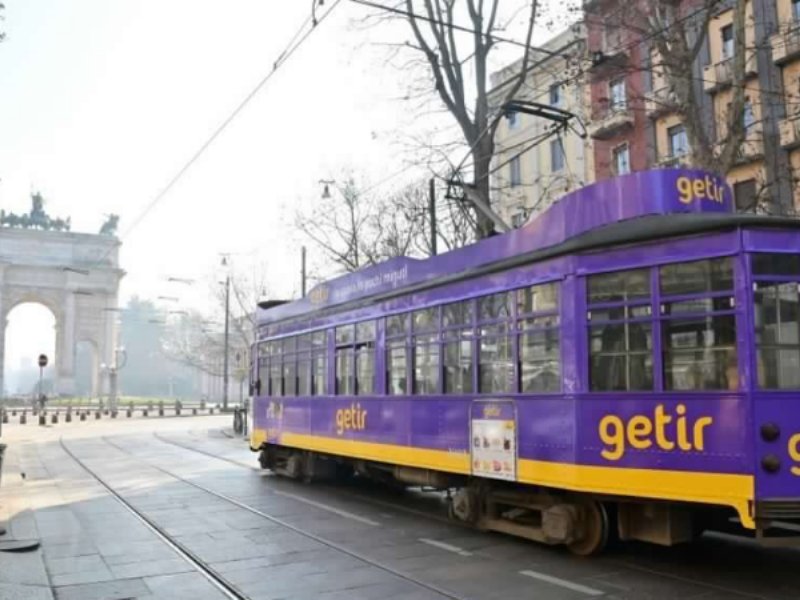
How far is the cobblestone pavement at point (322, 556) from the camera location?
21.1ft

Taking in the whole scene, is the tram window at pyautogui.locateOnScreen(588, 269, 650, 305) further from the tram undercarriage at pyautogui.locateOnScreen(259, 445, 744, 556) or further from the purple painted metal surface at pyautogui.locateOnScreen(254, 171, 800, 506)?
the tram undercarriage at pyautogui.locateOnScreen(259, 445, 744, 556)

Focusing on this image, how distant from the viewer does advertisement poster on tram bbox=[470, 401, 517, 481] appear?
7.99 metres

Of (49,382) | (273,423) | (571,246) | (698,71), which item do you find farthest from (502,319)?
(49,382)

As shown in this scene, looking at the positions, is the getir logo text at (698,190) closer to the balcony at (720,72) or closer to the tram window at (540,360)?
the tram window at (540,360)

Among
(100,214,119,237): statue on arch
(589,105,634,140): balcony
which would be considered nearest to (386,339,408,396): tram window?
(589,105,634,140): balcony

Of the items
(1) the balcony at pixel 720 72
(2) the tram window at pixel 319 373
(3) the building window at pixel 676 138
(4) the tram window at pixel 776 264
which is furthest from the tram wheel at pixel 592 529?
(3) the building window at pixel 676 138

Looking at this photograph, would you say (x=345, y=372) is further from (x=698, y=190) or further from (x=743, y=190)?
(x=743, y=190)

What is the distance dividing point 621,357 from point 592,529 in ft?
5.72

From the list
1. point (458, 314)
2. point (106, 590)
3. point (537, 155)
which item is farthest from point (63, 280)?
point (106, 590)

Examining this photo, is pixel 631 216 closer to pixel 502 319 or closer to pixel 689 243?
pixel 689 243

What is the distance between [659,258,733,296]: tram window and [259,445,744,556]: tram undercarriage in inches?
73.3

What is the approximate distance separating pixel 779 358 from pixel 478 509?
386 cm

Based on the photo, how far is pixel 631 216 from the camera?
7293mm

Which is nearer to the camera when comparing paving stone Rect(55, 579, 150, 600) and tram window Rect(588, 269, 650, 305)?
paving stone Rect(55, 579, 150, 600)
